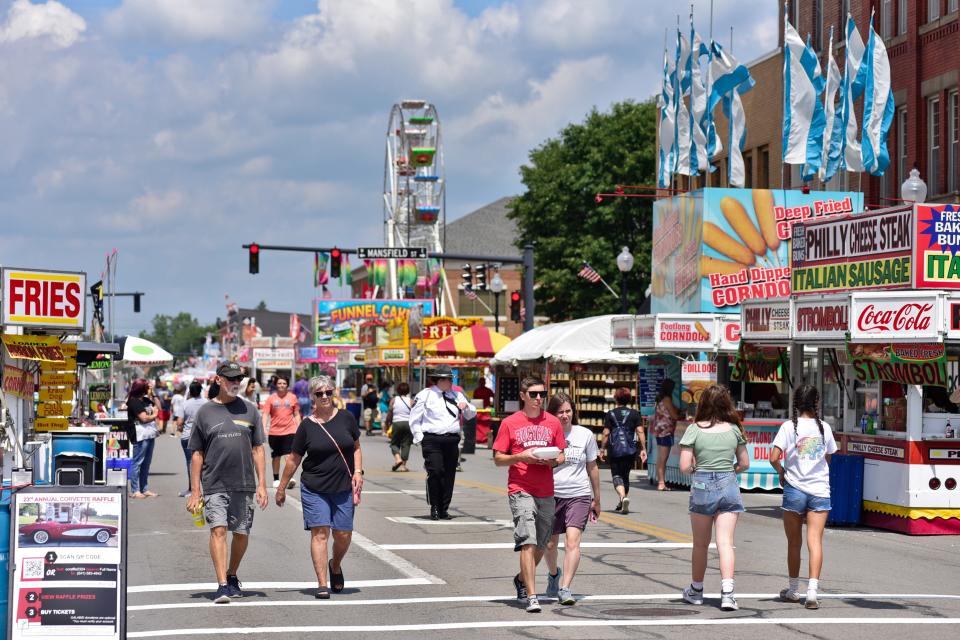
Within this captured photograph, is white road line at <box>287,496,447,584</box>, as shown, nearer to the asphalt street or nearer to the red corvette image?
the asphalt street

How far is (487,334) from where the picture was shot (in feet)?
136

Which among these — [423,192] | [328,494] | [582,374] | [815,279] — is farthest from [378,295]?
[328,494]

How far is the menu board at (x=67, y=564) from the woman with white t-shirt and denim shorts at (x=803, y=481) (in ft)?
17.1

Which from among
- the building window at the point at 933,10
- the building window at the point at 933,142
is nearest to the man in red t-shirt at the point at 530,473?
the building window at the point at 933,142

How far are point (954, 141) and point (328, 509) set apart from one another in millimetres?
21071

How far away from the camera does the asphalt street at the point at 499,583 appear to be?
9.69m

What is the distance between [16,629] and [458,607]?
3.57 metres

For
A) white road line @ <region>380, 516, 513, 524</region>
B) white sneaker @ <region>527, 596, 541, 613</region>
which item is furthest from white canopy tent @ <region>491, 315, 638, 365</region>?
white sneaker @ <region>527, 596, 541, 613</region>

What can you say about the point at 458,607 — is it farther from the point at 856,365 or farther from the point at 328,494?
the point at 856,365

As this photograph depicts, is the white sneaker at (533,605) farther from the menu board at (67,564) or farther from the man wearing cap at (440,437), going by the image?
the man wearing cap at (440,437)

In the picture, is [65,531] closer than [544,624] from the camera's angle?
Yes

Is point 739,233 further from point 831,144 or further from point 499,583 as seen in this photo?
point 499,583

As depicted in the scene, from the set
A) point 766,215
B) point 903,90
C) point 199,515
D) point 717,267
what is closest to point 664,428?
point 717,267

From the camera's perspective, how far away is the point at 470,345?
134 ft
